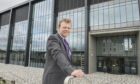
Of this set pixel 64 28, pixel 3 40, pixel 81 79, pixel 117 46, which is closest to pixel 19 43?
pixel 3 40

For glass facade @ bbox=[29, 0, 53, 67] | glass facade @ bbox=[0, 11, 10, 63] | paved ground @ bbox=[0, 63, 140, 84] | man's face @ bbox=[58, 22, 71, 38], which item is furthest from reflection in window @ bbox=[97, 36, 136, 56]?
glass facade @ bbox=[0, 11, 10, 63]

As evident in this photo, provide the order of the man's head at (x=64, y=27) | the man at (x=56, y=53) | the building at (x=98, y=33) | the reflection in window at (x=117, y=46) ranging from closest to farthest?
1. the man at (x=56, y=53)
2. the man's head at (x=64, y=27)
3. the building at (x=98, y=33)
4. the reflection in window at (x=117, y=46)

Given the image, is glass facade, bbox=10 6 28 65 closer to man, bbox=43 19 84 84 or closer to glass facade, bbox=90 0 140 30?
glass facade, bbox=90 0 140 30

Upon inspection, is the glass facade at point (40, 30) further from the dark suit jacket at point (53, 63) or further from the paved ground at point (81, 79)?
the dark suit jacket at point (53, 63)

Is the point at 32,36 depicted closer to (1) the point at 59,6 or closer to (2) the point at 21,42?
(2) the point at 21,42

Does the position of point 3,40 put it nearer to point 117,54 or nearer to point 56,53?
point 117,54

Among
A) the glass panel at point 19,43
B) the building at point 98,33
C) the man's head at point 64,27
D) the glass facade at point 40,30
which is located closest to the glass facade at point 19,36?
the glass panel at point 19,43

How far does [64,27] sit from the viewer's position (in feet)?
6.86

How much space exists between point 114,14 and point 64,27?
83.9ft

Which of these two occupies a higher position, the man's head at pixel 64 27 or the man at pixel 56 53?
the man's head at pixel 64 27

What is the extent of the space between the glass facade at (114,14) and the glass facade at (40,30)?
9103 mm

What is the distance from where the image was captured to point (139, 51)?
80.1ft

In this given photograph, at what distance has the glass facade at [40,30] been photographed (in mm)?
34906

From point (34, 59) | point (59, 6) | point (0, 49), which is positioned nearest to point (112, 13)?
point (59, 6)
